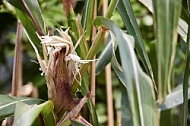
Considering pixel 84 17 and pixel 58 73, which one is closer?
pixel 58 73

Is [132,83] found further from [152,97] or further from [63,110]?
[63,110]

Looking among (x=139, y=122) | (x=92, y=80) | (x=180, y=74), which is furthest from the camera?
(x=180, y=74)

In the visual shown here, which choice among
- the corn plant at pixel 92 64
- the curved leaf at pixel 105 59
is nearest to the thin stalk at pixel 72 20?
the corn plant at pixel 92 64

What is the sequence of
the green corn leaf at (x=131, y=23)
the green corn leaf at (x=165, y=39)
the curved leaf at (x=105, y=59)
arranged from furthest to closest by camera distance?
the curved leaf at (x=105, y=59), the green corn leaf at (x=131, y=23), the green corn leaf at (x=165, y=39)

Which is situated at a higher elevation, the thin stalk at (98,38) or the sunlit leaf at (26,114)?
the thin stalk at (98,38)

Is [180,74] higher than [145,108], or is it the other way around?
[145,108]

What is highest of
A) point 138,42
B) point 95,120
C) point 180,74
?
point 138,42

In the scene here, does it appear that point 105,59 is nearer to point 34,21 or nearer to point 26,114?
point 34,21

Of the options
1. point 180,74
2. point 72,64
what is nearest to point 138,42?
point 72,64

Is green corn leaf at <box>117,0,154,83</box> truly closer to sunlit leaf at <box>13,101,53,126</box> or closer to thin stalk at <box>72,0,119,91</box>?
thin stalk at <box>72,0,119,91</box>

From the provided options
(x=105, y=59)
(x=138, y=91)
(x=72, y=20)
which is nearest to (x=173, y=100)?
(x=105, y=59)

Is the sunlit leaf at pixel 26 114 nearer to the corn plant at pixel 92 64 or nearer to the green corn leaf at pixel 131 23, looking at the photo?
the corn plant at pixel 92 64
